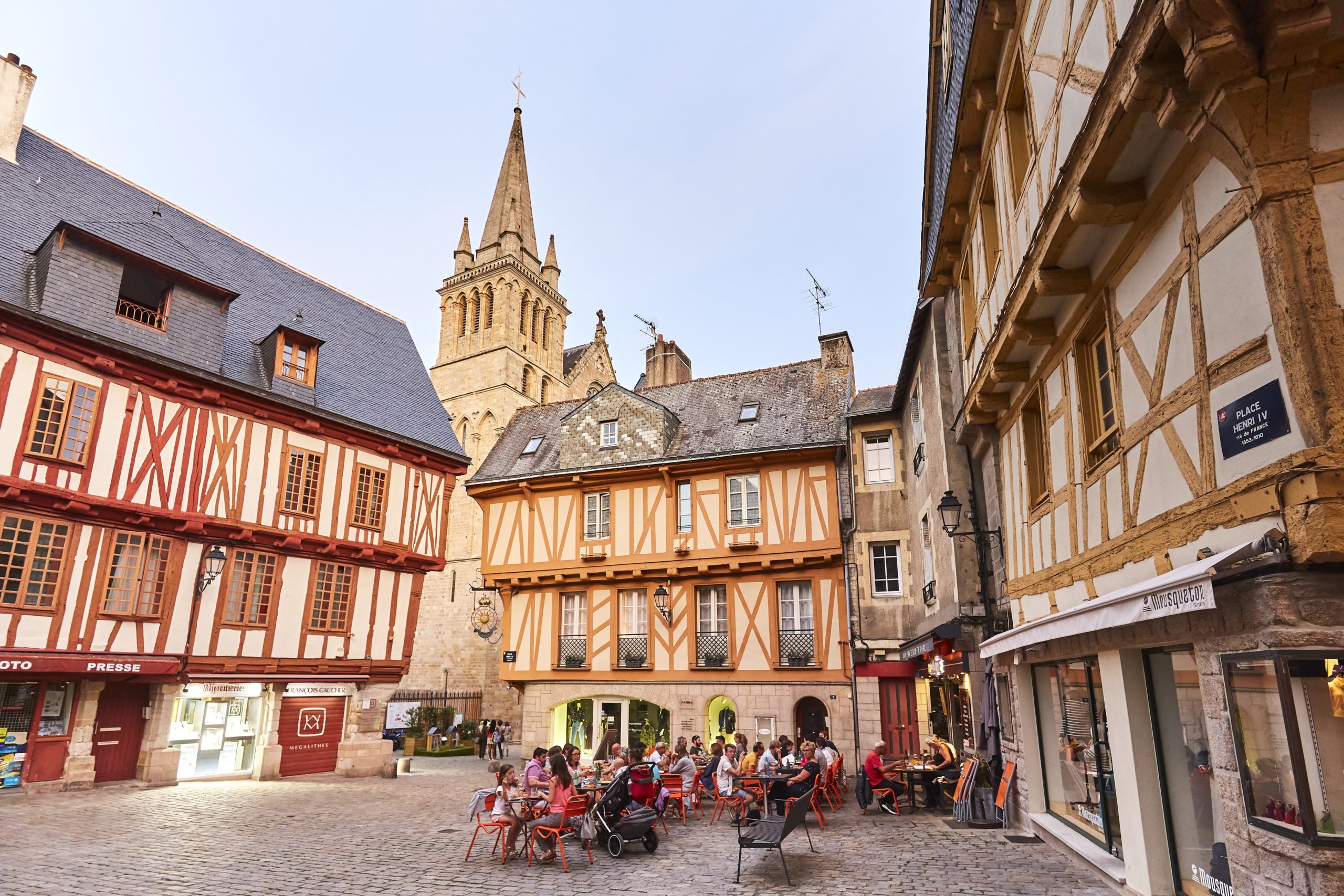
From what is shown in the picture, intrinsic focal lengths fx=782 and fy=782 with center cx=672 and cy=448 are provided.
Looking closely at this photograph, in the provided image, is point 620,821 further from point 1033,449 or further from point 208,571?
point 208,571

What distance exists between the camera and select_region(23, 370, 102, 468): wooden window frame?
39.1ft

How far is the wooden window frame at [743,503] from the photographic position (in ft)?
56.5

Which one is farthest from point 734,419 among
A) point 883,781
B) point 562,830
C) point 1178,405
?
point 1178,405

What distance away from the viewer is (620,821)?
840cm

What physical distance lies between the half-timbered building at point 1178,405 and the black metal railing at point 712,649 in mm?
9401

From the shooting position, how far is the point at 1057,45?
17.8ft

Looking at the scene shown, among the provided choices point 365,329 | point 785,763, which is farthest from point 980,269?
point 365,329

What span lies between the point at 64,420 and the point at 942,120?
13585 mm

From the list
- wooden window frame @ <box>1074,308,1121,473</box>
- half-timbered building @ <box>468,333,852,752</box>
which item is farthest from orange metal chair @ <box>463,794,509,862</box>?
half-timbered building @ <box>468,333,852,752</box>

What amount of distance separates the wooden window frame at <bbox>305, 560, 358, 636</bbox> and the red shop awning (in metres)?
2.53

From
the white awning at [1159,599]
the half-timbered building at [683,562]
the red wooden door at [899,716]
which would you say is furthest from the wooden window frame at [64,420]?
the red wooden door at [899,716]

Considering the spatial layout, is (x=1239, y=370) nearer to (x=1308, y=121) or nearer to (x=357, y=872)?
(x=1308, y=121)

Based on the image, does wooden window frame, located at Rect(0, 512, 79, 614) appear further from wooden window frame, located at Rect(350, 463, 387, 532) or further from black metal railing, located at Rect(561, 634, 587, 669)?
black metal railing, located at Rect(561, 634, 587, 669)

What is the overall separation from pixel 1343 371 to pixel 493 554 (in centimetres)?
1798
